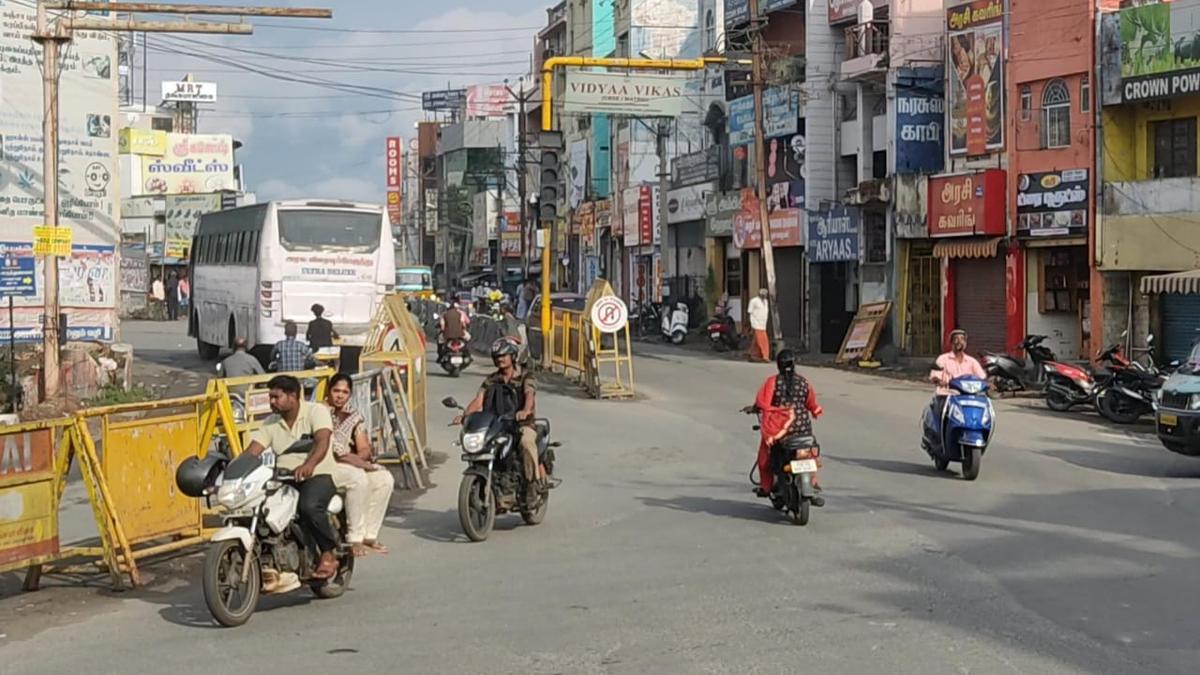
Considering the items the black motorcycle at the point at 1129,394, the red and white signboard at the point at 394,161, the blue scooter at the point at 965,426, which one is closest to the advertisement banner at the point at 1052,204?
the black motorcycle at the point at 1129,394

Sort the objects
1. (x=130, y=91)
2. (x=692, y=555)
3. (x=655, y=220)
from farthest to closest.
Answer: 1. (x=130, y=91)
2. (x=655, y=220)
3. (x=692, y=555)

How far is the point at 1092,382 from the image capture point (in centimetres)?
2192

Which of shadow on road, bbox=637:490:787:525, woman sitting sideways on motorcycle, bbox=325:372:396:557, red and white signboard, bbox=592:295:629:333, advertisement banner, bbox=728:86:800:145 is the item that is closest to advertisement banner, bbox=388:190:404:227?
advertisement banner, bbox=728:86:800:145

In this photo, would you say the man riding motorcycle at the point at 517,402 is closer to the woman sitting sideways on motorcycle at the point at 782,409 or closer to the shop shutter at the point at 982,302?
the woman sitting sideways on motorcycle at the point at 782,409

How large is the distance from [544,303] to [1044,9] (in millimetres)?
12553

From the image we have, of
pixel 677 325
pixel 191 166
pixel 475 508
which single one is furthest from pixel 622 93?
pixel 191 166

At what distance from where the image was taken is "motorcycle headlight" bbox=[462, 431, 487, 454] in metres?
11.1

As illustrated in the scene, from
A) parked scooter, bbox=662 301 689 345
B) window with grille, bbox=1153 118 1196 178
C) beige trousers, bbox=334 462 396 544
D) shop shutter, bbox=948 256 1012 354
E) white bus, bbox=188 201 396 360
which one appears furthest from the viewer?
parked scooter, bbox=662 301 689 345

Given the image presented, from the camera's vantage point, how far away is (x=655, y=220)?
52188 millimetres

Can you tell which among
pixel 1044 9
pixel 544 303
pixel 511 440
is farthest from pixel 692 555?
pixel 1044 9

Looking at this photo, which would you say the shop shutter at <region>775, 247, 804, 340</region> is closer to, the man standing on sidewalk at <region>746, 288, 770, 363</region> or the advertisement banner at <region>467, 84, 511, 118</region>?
the man standing on sidewalk at <region>746, 288, 770, 363</region>

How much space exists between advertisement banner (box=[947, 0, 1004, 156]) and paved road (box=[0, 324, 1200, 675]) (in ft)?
54.1

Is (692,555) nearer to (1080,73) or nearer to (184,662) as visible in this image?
(184,662)

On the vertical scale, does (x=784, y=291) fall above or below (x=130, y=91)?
below
